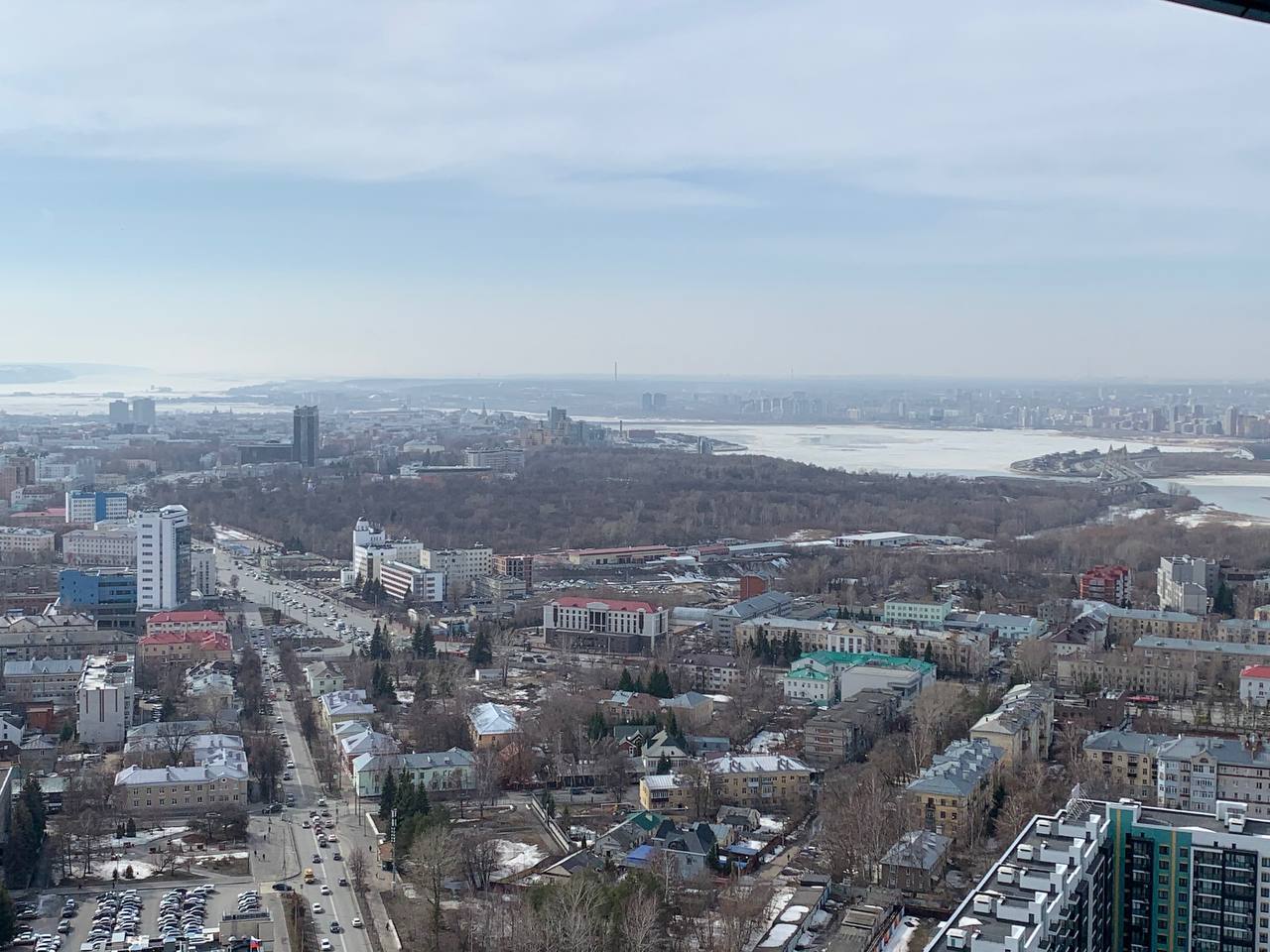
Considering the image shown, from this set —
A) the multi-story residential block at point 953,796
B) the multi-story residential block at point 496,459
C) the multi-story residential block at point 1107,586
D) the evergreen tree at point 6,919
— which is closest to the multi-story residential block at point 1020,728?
the multi-story residential block at point 953,796

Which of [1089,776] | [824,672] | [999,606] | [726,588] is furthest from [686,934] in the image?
[726,588]

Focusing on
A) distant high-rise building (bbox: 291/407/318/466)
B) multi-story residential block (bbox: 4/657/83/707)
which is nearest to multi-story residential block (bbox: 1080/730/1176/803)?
multi-story residential block (bbox: 4/657/83/707)

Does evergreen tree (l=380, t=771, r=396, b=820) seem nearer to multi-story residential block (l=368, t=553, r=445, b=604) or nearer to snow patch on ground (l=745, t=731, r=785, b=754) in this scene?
snow patch on ground (l=745, t=731, r=785, b=754)

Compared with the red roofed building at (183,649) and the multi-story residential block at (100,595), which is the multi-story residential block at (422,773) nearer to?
the red roofed building at (183,649)

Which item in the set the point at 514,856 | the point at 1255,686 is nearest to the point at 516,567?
the point at 1255,686

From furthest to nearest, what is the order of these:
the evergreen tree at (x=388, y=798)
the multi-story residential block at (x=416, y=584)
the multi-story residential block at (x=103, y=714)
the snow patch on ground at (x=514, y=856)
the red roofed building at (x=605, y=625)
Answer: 1. the multi-story residential block at (x=416, y=584)
2. the red roofed building at (x=605, y=625)
3. the multi-story residential block at (x=103, y=714)
4. the evergreen tree at (x=388, y=798)
5. the snow patch on ground at (x=514, y=856)

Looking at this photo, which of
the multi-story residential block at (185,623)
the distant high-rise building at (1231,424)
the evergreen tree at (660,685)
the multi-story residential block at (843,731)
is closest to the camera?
the multi-story residential block at (843,731)
